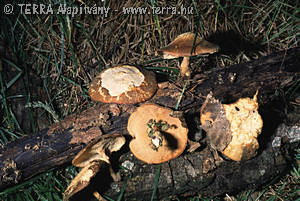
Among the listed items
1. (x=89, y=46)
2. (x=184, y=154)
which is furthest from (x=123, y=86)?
(x=89, y=46)

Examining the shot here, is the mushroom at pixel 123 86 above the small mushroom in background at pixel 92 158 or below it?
above

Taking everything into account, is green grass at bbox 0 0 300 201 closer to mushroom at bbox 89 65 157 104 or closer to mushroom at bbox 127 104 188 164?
mushroom at bbox 89 65 157 104

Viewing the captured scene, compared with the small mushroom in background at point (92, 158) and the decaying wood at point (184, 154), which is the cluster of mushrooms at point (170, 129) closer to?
the small mushroom in background at point (92, 158)

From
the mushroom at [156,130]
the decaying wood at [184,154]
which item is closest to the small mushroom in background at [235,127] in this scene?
the decaying wood at [184,154]

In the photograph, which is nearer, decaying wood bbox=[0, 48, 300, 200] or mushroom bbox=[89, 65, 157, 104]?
decaying wood bbox=[0, 48, 300, 200]

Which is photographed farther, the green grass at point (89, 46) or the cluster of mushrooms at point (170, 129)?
the green grass at point (89, 46)

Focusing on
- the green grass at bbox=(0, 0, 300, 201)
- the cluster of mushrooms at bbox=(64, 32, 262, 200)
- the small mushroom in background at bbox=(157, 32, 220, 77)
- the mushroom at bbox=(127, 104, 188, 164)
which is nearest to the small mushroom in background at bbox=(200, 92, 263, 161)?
the cluster of mushrooms at bbox=(64, 32, 262, 200)

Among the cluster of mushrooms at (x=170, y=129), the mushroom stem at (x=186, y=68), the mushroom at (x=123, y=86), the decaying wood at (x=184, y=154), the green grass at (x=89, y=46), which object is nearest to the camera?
the cluster of mushrooms at (x=170, y=129)

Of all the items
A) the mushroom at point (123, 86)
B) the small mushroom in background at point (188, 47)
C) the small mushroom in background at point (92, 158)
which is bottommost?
the small mushroom in background at point (92, 158)

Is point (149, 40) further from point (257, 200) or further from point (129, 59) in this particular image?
point (257, 200)
